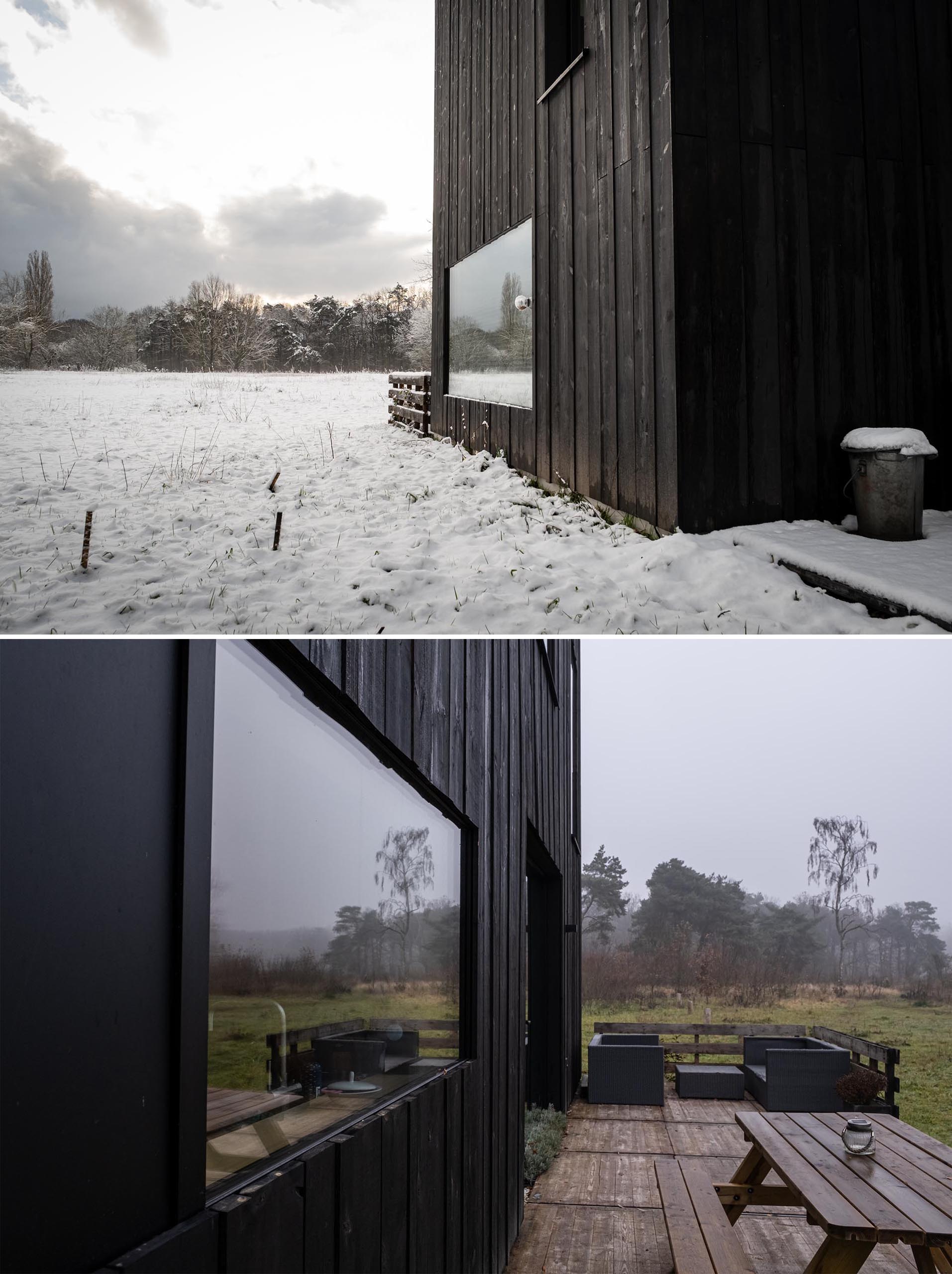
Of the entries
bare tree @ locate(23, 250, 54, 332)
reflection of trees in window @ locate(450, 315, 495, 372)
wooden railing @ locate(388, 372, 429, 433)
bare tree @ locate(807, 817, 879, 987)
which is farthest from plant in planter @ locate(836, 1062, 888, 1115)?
bare tree @ locate(807, 817, 879, 987)

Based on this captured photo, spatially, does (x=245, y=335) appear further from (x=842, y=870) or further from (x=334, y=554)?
(x=842, y=870)

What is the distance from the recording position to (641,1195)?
19.2ft

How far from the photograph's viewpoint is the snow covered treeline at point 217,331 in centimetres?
856

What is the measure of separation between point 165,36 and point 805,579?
9338 millimetres

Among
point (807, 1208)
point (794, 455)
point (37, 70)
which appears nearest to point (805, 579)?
point (794, 455)

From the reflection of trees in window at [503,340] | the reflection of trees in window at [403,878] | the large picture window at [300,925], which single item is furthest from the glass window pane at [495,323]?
the large picture window at [300,925]

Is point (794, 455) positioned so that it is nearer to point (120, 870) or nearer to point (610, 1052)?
point (120, 870)

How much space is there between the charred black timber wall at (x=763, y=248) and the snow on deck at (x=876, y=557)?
19 centimetres

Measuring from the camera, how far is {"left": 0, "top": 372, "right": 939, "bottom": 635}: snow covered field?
3818 mm

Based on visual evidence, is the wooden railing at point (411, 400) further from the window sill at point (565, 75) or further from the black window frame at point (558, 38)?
the black window frame at point (558, 38)

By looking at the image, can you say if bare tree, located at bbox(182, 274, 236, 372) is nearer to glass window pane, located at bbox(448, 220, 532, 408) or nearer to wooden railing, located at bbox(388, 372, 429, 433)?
wooden railing, located at bbox(388, 372, 429, 433)

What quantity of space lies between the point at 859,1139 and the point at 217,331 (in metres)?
10.5

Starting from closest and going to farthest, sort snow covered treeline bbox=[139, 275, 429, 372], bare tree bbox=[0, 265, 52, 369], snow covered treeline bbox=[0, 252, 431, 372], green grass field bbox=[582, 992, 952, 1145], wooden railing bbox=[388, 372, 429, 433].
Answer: bare tree bbox=[0, 265, 52, 369], snow covered treeline bbox=[0, 252, 431, 372], wooden railing bbox=[388, 372, 429, 433], snow covered treeline bbox=[139, 275, 429, 372], green grass field bbox=[582, 992, 952, 1145]

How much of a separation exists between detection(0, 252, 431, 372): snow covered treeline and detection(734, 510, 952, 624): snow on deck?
280 inches
